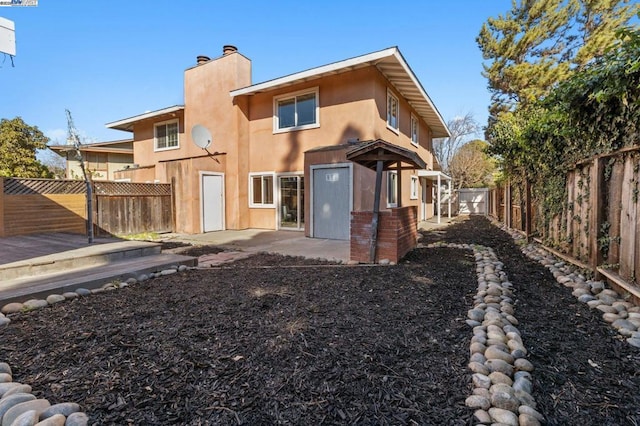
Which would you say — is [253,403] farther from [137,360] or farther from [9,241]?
[9,241]

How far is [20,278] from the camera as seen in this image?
390cm

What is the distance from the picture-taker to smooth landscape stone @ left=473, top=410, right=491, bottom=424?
62.1 inches

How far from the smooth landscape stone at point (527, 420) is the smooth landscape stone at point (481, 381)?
0.84 feet

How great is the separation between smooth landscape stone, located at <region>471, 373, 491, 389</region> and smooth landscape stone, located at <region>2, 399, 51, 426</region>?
241 centimetres

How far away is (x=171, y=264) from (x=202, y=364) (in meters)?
3.19

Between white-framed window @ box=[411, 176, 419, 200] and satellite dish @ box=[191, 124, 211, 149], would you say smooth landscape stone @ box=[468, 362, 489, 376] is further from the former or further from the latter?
white-framed window @ box=[411, 176, 419, 200]

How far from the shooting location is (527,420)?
1.56 meters

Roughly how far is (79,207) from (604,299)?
1066 centimetres

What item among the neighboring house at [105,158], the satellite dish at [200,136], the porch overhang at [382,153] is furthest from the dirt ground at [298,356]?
the neighboring house at [105,158]

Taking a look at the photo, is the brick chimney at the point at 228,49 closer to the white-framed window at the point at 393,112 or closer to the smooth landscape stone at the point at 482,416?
the white-framed window at the point at 393,112

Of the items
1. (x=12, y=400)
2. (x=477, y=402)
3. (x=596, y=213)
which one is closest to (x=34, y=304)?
(x=12, y=400)

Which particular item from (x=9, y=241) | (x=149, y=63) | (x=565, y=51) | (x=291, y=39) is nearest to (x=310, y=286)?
(x=9, y=241)

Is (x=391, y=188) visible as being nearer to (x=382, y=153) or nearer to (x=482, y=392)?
(x=382, y=153)

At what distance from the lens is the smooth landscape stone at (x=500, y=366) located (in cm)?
200
